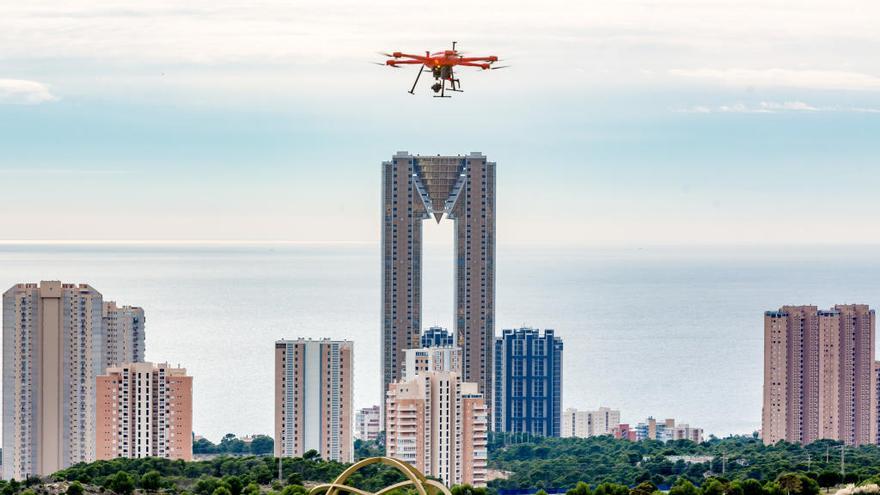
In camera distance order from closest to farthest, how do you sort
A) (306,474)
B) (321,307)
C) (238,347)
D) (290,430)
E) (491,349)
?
(306,474), (290,430), (491,349), (238,347), (321,307)

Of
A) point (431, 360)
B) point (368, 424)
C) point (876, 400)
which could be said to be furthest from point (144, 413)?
point (876, 400)

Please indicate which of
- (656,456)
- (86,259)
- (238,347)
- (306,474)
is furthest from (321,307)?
(306,474)

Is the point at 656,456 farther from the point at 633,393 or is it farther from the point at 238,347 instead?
the point at 238,347

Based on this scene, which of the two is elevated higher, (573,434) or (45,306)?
(45,306)

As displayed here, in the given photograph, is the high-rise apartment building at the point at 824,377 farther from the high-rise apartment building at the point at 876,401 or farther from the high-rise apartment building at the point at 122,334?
the high-rise apartment building at the point at 122,334

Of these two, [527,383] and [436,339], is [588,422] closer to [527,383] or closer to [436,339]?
[527,383]

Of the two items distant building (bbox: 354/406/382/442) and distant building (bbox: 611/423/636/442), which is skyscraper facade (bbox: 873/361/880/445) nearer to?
distant building (bbox: 611/423/636/442)
